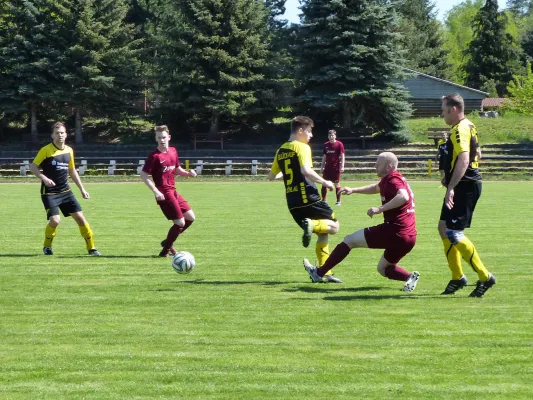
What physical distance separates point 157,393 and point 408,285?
14.2 ft

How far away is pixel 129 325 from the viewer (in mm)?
7680

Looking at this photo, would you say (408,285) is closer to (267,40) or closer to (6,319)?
(6,319)

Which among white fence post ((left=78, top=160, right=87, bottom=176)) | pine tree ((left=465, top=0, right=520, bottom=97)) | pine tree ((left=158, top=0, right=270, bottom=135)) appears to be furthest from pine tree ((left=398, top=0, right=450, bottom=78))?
white fence post ((left=78, top=160, right=87, bottom=176))

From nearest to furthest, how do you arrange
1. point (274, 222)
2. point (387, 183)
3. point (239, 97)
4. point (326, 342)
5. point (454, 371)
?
point (454, 371), point (326, 342), point (387, 183), point (274, 222), point (239, 97)

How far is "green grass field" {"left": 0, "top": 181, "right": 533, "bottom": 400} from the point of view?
5762 millimetres

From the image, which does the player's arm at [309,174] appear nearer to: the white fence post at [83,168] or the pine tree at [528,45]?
the white fence post at [83,168]

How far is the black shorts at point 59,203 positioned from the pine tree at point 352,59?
3397 cm

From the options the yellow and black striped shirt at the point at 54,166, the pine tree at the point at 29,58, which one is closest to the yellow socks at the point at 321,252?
the yellow and black striped shirt at the point at 54,166

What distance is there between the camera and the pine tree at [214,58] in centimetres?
4806

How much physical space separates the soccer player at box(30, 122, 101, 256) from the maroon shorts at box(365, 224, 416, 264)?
5.35m

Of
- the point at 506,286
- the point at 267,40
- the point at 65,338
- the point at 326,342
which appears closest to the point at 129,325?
the point at 65,338

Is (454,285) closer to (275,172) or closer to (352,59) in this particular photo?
(275,172)

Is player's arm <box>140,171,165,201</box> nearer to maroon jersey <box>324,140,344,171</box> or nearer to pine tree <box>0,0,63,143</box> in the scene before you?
maroon jersey <box>324,140,344,171</box>

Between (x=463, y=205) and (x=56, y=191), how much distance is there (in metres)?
6.86
